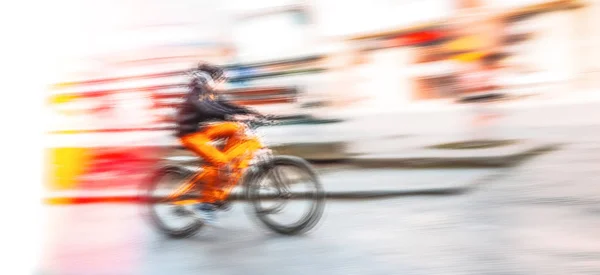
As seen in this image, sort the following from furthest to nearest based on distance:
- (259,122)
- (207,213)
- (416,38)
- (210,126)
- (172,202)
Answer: (172,202), (207,213), (210,126), (259,122), (416,38)

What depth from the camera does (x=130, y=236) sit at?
3.33 meters

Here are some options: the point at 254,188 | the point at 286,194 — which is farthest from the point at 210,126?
the point at 286,194

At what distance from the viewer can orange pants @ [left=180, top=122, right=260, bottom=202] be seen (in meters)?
3.12

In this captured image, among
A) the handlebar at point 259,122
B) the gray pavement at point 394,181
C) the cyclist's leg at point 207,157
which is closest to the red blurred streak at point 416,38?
the gray pavement at point 394,181

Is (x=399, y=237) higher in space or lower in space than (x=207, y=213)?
lower

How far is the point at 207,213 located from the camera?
3.25 m

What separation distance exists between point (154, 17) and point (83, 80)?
534mm

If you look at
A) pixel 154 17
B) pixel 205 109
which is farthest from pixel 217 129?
pixel 154 17

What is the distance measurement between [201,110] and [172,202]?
1.90 feet

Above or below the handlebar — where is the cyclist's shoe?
below

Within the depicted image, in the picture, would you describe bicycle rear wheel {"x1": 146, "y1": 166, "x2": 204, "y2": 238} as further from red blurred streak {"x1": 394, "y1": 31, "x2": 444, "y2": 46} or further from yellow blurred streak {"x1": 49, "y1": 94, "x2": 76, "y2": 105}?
red blurred streak {"x1": 394, "y1": 31, "x2": 444, "y2": 46}

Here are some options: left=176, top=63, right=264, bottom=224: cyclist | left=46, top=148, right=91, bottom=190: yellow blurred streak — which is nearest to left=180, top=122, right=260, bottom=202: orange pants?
left=176, top=63, right=264, bottom=224: cyclist

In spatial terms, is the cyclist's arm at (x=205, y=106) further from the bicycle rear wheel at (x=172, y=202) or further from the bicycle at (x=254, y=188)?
the bicycle rear wheel at (x=172, y=202)

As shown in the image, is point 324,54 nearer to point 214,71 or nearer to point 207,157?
point 214,71
